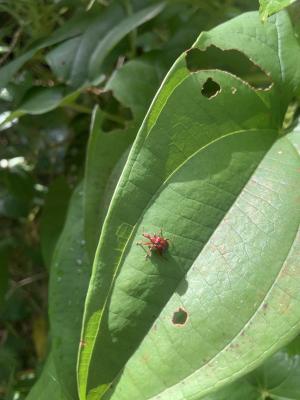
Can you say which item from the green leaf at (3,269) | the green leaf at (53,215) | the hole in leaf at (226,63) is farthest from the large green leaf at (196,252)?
the green leaf at (3,269)

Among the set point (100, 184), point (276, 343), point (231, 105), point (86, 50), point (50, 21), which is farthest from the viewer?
point (50, 21)

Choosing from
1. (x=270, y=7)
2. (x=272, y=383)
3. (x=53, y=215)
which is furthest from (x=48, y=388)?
(x=270, y=7)

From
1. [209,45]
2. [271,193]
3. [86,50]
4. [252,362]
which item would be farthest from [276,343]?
[86,50]

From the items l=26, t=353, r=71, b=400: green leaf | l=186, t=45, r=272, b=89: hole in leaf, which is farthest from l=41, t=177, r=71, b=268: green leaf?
l=186, t=45, r=272, b=89: hole in leaf

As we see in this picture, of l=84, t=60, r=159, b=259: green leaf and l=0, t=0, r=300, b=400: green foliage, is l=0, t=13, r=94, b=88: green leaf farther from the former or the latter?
l=84, t=60, r=159, b=259: green leaf

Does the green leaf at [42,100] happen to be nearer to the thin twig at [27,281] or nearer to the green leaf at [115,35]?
the green leaf at [115,35]

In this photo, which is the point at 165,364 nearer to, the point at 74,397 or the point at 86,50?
the point at 74,397
